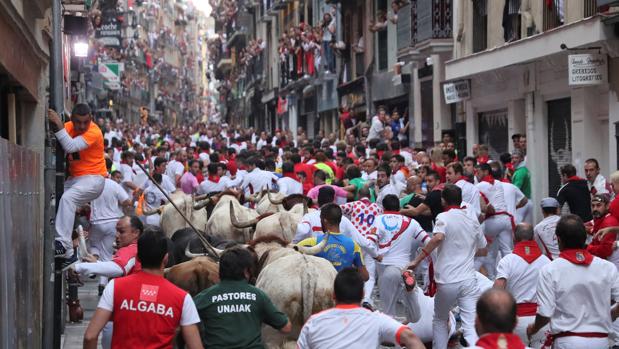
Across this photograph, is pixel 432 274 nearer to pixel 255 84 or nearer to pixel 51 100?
pixel 51 100

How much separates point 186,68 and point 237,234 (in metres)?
173

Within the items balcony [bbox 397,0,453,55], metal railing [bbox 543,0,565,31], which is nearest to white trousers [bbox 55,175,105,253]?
metal railing [bbox 543,0,565,31]

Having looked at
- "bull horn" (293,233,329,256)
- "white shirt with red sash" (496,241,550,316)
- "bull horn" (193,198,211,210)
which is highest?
"bull horn" (193,198,211,210)

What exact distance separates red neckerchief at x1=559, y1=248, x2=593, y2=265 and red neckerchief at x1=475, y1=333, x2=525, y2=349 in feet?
9.28

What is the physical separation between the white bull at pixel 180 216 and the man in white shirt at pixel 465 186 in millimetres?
3210

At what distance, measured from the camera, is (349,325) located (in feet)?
23.2

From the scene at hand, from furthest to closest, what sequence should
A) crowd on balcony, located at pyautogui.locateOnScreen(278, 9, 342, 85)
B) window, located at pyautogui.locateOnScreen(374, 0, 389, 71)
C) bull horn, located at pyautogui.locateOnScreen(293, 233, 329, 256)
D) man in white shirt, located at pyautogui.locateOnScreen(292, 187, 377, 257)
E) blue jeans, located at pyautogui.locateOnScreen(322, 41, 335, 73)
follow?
blue jeans, located at pyautogui.locateOnScreen(322, 41, 335, 73) → crowd on balcony, located at pyautogui.locateOnScreen(278, 9, 342, 85) → window, located at pyautogui.locateOnScreen(374, 0, 389, 71) → man in white shirt, located at pyautogui.locateOnScreen(292, 187, 377, 257) → bull horn, located at pyautogui.locateOnScreen(293, 233, 329, 256)

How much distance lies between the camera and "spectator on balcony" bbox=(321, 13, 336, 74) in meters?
45.0

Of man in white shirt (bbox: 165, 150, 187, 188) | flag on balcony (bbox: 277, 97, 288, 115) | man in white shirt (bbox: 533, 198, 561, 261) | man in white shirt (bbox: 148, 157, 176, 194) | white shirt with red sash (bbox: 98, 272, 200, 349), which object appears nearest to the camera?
white shirt with red sash (bbox: 98, 272, 200, 349)

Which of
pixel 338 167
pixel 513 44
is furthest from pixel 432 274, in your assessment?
pixel 513 44

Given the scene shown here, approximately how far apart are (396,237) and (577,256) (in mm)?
4339

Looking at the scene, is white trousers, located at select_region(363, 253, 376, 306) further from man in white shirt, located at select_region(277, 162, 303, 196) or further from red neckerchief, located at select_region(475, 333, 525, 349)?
red neckerchief, located at select_region(475, 333, 525, 349)

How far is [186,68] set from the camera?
18662 centimetres

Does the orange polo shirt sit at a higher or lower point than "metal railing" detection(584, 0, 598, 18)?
lower
